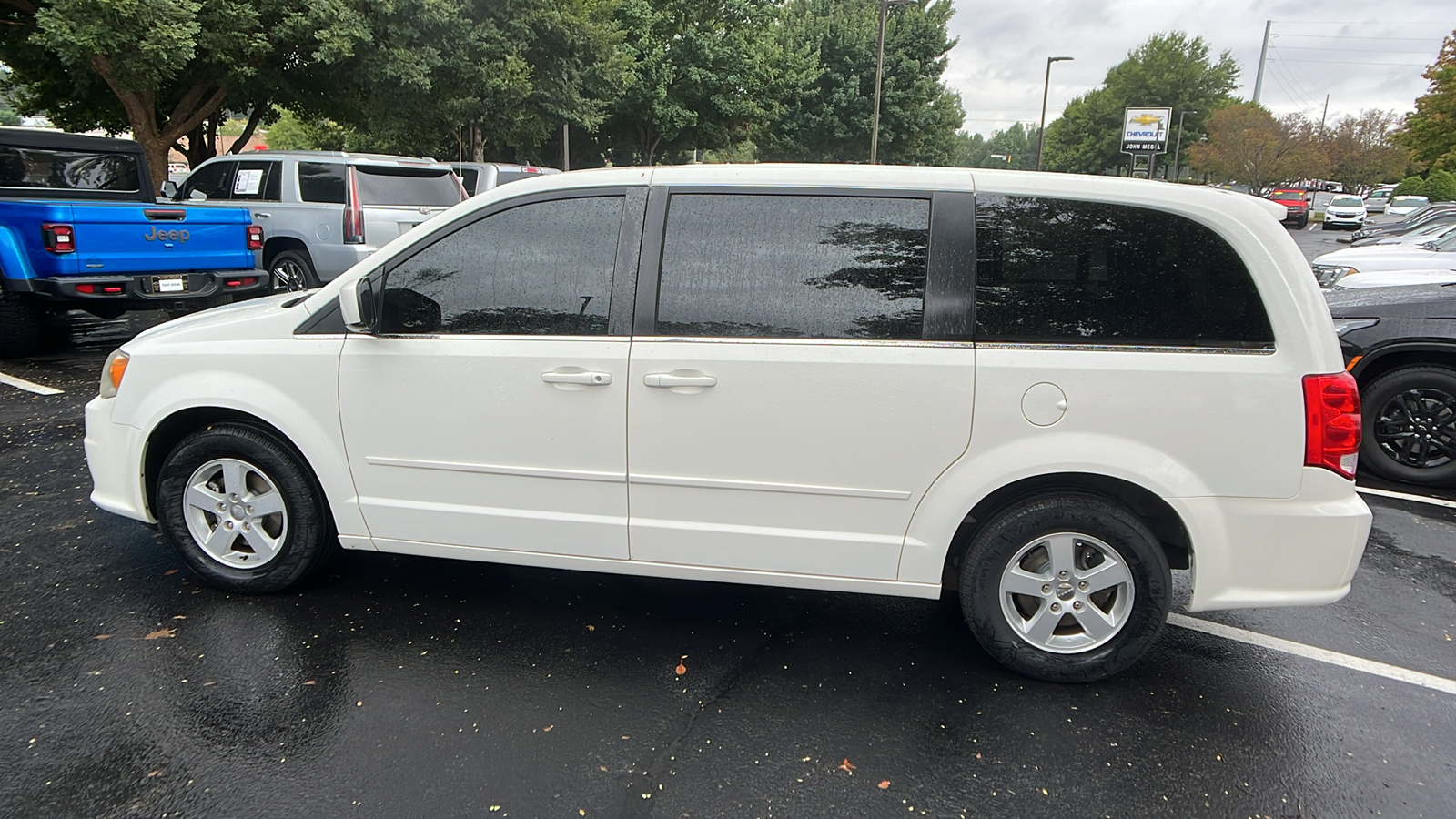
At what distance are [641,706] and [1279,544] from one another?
2231 millimetres

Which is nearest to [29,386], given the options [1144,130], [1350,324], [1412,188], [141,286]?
[141,286]

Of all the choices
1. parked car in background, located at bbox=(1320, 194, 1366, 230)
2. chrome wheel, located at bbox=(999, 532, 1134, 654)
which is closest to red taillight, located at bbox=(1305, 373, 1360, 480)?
chrome wheel, located at bbox=(999, 532, 1134, 654)

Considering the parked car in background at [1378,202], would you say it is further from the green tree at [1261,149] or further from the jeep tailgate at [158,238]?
the jeep tailgate at [158,238]

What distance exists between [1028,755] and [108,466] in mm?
3817

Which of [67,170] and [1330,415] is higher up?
[67,170]

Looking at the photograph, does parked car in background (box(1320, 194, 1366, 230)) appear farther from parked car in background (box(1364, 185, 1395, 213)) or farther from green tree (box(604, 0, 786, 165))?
green tree (box(604, 0, 786, 165))

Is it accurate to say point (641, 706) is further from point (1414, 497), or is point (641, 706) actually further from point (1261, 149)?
point (1261, 149)

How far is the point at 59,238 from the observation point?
7762 mm

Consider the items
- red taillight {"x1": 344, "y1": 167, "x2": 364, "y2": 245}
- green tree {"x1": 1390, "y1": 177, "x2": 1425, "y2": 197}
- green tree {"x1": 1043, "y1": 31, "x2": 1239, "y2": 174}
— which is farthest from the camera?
green tree {"x1": 1043, "y1": 31, "x2": 1239, "y2": 174}

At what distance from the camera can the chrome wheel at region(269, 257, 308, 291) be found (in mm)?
11070

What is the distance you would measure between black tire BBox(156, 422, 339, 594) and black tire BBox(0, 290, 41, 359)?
238 inches

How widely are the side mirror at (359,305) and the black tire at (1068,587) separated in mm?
2412

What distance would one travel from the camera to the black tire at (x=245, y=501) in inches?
143

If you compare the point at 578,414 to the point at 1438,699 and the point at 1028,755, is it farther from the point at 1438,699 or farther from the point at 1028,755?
the point at 1438,699
